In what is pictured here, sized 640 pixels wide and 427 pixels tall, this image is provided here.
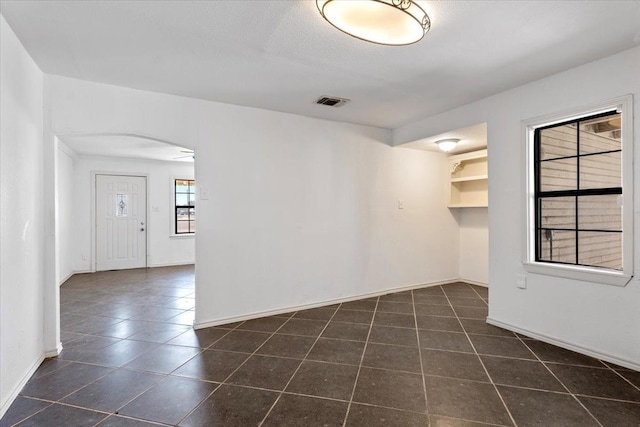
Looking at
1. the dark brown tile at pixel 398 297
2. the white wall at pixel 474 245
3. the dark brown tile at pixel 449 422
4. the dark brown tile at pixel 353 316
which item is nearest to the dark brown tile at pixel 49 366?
the dark brown tile at pixel 353 316

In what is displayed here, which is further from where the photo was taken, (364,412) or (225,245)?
(225,245)

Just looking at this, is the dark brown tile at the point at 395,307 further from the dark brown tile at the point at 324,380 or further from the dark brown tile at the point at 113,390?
the dark brown tile at the point at 113,390

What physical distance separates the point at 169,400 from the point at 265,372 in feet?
2.19

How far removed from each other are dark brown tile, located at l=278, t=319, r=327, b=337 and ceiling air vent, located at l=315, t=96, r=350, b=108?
2.45m

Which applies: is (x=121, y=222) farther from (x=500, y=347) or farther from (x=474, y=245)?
(x=500, y=347)

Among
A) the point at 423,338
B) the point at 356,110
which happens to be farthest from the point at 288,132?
the point at 423,338

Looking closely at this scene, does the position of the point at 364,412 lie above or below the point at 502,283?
below

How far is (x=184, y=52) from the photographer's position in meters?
2.44

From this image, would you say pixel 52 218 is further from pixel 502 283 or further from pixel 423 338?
pixel 502 283

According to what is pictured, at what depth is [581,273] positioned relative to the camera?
2721 mm

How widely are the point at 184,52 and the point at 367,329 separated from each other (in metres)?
3.01

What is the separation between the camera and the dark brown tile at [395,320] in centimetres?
347

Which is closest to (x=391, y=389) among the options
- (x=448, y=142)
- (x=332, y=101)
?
(x=332, y=101)

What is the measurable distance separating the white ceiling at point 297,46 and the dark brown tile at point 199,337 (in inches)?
96.0
